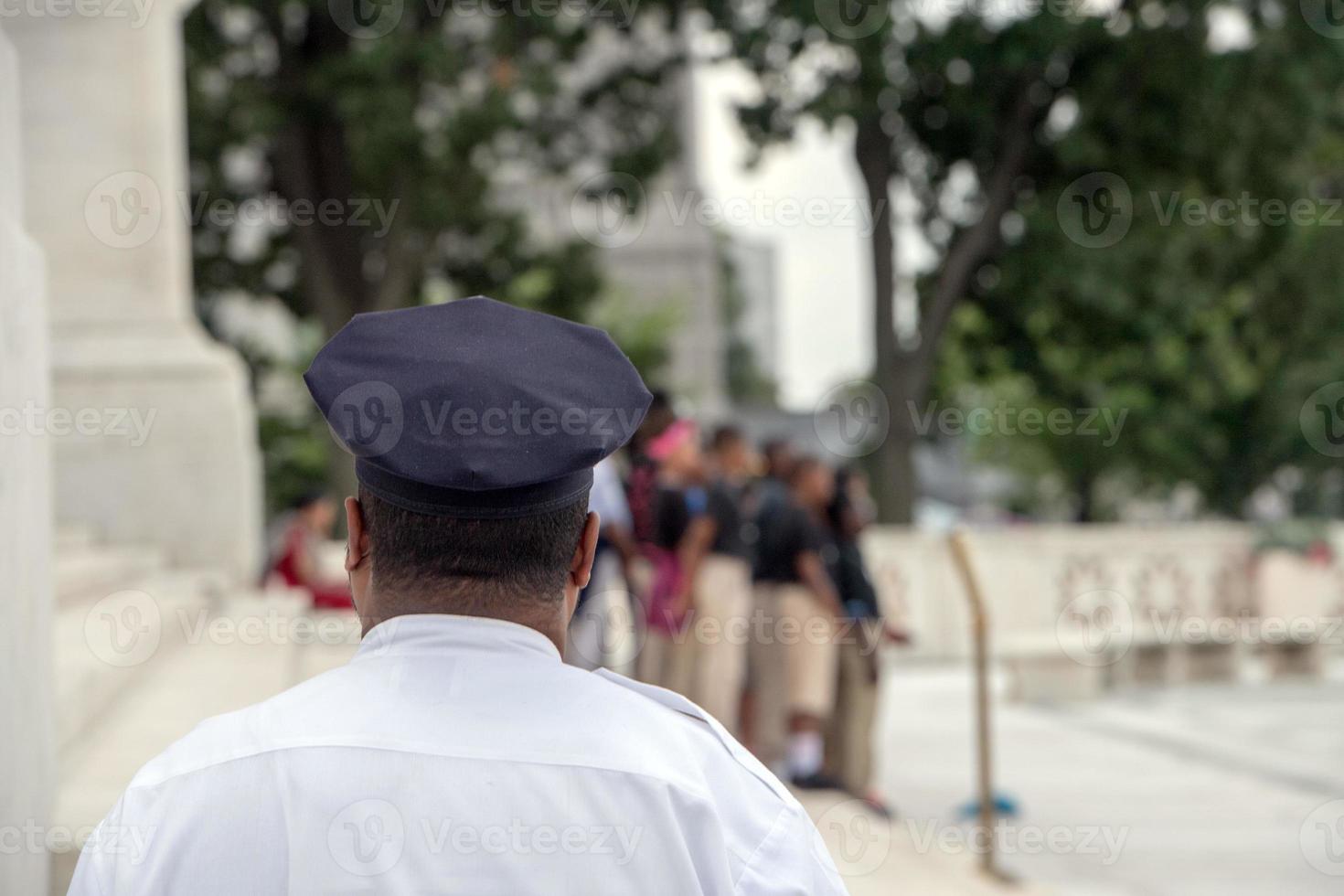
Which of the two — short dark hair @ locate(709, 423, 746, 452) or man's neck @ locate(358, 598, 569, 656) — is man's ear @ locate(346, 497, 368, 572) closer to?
man's neck @ locate(358, 598, 569, 656)

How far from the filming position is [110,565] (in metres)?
7.84

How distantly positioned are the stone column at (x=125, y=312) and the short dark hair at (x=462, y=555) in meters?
8.72

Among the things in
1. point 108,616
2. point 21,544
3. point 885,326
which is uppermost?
point 21,544

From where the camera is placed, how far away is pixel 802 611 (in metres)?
8.11

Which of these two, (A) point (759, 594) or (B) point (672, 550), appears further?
(A) point (759, 594)

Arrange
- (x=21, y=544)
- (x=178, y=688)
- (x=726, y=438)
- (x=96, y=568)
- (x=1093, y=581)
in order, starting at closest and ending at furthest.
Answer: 1. (x=21, y=544)
2. (x=178, y=688)
3. (x=96, y=568)
4. (x=726, y=438)
5. (x=1093, y=581)

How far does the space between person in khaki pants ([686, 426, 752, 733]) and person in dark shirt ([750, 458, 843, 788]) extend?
0.14m

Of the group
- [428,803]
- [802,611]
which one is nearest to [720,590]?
[802,611]

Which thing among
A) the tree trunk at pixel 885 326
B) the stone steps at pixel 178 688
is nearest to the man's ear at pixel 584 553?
the stone steps at pixel 178 688

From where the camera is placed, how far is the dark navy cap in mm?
1463

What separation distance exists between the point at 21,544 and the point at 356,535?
1.82 m

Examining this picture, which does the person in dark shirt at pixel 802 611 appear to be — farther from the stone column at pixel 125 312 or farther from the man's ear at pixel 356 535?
the man's ear at pixel 356 535

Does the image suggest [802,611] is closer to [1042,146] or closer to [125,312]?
[125,312]

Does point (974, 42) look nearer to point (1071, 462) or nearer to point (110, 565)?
point (110, 565)
